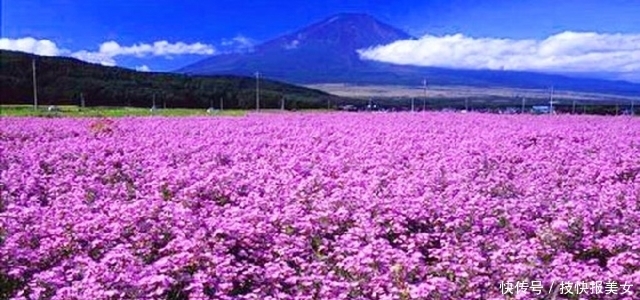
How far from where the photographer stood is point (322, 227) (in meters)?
8.38

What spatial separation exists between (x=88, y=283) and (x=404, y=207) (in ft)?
13.9

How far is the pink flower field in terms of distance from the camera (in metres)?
6.21

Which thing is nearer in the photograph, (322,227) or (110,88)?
(322,227)

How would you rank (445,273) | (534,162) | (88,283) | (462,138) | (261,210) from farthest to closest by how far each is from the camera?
(462,138) → (534,162) → (261,210) → (445,273) → (88,283)

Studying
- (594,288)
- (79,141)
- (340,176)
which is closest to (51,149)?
(79,141)

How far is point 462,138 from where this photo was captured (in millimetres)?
19078

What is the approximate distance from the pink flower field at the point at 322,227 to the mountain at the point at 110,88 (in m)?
73.0

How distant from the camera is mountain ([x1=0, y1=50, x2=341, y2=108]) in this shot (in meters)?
97.5

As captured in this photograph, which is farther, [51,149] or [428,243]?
[51,149]

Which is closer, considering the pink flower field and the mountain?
the pink flower field

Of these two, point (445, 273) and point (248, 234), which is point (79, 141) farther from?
point (445, 273)

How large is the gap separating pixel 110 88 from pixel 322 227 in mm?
101212

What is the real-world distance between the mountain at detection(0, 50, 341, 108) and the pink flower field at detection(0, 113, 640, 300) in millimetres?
73023

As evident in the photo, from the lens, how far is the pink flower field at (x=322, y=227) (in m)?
6.21
